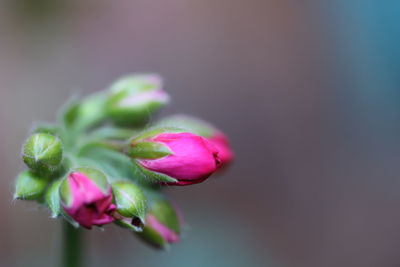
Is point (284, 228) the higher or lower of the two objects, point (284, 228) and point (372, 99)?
the lower

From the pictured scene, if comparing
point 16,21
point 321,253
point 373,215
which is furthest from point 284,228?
point 16,21

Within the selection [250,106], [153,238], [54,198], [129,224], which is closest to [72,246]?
[153,238]

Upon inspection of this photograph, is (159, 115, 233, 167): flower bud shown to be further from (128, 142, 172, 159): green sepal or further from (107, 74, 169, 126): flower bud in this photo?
(128, 142, 172, 159): green sepal

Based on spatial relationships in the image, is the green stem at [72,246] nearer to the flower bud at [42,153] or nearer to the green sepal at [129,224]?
the flower bud at [42,153]

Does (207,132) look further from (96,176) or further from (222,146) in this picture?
(96,176)

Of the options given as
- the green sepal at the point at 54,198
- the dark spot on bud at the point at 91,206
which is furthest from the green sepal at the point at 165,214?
the dark spot on bud at the point at 91,206

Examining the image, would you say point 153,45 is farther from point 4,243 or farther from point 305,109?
point 4,243
